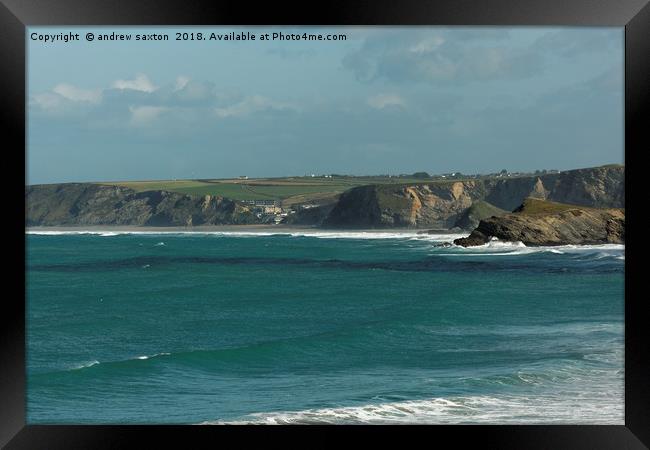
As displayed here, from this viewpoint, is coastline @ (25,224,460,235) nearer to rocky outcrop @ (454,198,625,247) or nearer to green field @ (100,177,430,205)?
green field @ (100,177,430,205)

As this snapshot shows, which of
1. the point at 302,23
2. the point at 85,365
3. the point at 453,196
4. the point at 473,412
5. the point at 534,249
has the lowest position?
the point at 85,365

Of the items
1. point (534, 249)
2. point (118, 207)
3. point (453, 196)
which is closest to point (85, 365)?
point (534, 249)

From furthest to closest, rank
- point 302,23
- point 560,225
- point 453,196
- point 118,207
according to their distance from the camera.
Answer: point 118,207, point 453,196, point 560,225, point 302,23

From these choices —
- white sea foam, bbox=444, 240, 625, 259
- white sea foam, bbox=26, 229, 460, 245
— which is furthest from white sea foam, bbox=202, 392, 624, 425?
white sea foam, bbox=26, 229, 460, 245

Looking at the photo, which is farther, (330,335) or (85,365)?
(330,335)

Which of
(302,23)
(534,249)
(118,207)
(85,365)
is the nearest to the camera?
(302,23)

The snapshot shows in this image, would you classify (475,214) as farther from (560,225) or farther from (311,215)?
(560,225)

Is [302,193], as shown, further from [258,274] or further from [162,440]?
[162,440]

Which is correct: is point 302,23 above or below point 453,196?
below
